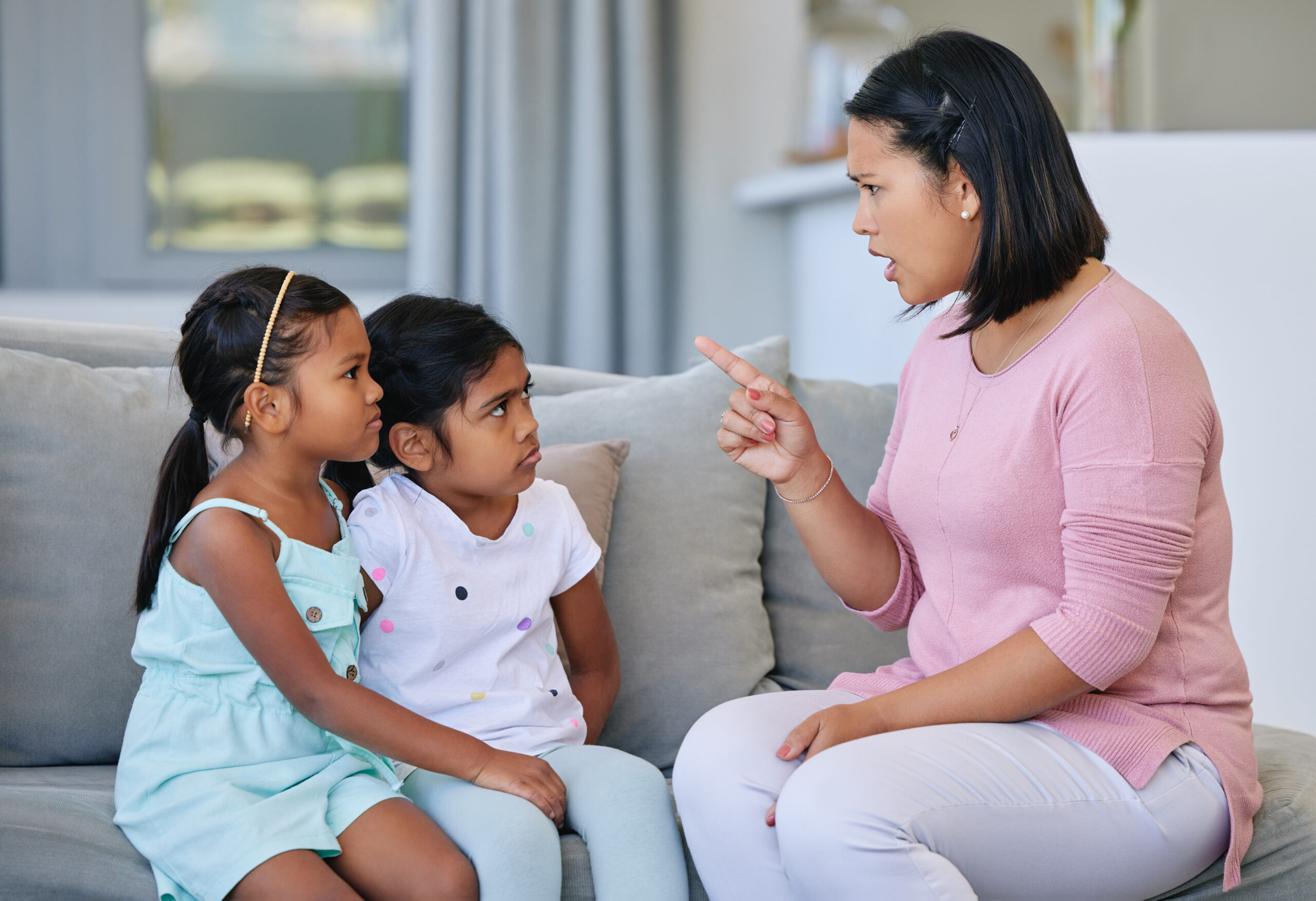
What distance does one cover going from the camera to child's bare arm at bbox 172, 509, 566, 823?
106 centimetres

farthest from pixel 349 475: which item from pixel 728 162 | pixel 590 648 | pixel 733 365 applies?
pixel 728 162

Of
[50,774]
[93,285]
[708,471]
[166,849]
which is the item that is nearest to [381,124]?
[93,285]

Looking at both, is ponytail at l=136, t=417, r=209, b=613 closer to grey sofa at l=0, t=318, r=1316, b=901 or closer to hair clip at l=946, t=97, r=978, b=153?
grey sofa at l=0, t=318, r=1316, b=901

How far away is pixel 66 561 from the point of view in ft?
4.21

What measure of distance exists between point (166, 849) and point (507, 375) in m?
0.56

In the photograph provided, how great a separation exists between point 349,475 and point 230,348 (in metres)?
0.24

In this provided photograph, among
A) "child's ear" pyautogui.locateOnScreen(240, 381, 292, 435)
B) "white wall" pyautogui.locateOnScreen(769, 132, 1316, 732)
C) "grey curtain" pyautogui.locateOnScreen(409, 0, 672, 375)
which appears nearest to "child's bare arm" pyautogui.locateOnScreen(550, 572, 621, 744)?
"child's ear" pyautogui.locateOnScreen(240, 381, 292, 435)

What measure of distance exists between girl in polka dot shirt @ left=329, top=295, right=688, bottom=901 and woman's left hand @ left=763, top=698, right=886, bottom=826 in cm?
17

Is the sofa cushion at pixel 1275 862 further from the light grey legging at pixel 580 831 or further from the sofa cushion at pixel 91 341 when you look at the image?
the sofa cushion at pixel 91 341

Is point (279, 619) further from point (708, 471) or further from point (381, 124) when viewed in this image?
point (381, 124)

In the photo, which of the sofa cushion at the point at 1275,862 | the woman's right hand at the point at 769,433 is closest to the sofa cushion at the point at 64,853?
the woman's right hand at the point at 769,433

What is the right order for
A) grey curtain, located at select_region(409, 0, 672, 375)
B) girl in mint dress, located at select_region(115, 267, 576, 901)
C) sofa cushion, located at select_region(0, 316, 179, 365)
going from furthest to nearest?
grey curtain, located at select_region(409, 0, 672, 375) → sofa cushion, located at select_region(0, 316, 179, 365) → girl in mint dress, located at select_region(115, 267, 576, 901)

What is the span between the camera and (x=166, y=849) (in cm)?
101

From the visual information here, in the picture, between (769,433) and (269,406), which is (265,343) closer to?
(269,406)
